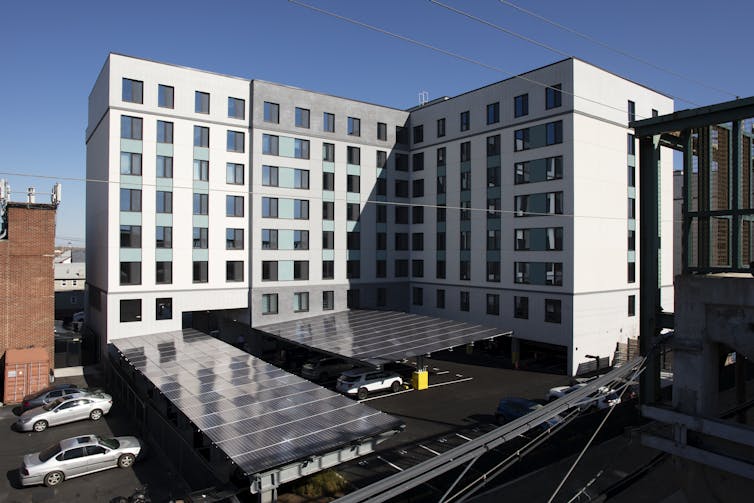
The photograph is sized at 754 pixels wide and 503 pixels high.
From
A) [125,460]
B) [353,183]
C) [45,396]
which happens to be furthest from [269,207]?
[125,460]

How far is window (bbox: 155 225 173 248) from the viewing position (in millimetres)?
33688

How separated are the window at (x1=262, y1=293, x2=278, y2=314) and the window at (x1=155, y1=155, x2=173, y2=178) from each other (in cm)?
1105

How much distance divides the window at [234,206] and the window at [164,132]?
A: 18.3ft

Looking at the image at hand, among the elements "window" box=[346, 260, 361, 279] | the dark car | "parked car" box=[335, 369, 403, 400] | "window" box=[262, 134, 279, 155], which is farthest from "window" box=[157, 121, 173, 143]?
"parked car" box=[335, 369, 403, 400]

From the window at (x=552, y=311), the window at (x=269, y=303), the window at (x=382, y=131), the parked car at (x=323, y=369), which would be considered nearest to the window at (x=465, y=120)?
the window at (x=382, y=131)

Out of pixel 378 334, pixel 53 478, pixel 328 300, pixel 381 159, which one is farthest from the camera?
pixel 381 159

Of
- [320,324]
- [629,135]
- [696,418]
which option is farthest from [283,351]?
[696,418]

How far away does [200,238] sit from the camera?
3541 centimetres

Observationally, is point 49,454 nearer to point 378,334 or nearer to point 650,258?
point 378,334

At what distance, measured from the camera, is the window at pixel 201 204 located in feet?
115

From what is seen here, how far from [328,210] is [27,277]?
20871 mm

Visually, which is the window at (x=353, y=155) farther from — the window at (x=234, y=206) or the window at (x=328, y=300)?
the window at (x=328, y=300)

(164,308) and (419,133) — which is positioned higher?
(419,133)

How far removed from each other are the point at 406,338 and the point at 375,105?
880 inches
